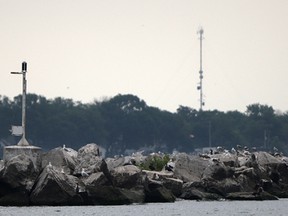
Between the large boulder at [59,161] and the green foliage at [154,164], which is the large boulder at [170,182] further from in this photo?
the large boulder at [59,161]

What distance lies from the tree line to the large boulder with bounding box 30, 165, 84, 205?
108320 millimetres

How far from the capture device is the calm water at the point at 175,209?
55759 mm

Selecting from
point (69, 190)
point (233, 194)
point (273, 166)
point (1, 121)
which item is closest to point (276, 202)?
point (233, 194)

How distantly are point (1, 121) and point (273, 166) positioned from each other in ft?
333

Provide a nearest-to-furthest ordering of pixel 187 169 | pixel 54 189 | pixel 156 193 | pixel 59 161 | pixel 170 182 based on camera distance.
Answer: pixel 54 189, pixel 59 161, pixel 156 193, pixel 170 182, pixel 187 169

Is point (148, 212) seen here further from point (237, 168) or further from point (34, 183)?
point (237, 168)

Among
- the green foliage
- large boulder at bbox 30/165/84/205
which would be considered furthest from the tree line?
large boulder at bbox 30/165/84/205

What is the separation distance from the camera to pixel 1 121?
17250cm

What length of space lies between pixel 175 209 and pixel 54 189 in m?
6.91

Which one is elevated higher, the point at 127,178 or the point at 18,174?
the point at 18,174

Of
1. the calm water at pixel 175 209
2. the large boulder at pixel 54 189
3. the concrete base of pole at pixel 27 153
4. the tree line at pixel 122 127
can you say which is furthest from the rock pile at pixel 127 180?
the tree line at pixel 122 127

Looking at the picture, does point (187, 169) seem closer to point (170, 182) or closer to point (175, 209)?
point (170, 182)

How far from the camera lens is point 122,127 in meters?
186

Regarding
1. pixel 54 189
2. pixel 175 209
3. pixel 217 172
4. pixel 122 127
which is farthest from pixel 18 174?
pixel 122 127
